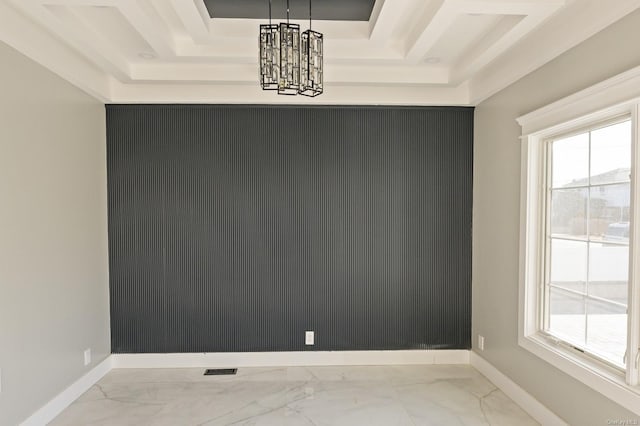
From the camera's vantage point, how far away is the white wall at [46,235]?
102 inches

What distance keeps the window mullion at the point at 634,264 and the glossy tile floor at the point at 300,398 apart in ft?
3.59

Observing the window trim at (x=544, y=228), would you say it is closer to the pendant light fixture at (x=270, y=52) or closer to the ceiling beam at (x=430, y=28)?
the ceiling beam at (x=430, y=28)

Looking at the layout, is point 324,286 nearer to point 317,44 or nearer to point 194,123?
point 194,123

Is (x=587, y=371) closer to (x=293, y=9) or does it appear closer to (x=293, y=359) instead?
(x=293, y=359)

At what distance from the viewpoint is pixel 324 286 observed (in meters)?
4.10

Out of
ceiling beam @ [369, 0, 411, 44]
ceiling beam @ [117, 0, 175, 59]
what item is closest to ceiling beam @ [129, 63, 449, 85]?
ceiling beam @ [117, 0, 175, 59]

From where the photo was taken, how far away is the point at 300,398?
336 centimetres

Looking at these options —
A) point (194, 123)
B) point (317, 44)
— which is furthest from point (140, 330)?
point (317, 44)

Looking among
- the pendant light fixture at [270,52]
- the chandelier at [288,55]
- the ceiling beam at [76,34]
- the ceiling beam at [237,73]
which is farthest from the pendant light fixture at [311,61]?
the ceiling beam at [76,34]

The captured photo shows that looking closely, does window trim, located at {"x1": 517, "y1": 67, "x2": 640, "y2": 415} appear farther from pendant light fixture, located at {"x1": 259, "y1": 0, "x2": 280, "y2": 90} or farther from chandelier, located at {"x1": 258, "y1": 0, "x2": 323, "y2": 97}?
pendant light fixture, located at {"x1": 259, "y1": 0, "x2": 280, "y2": 90}

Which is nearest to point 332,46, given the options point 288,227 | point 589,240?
point 288,227

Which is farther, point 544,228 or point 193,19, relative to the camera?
point 544,228

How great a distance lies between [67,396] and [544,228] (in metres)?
3.68

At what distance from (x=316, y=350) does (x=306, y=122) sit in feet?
7.05
